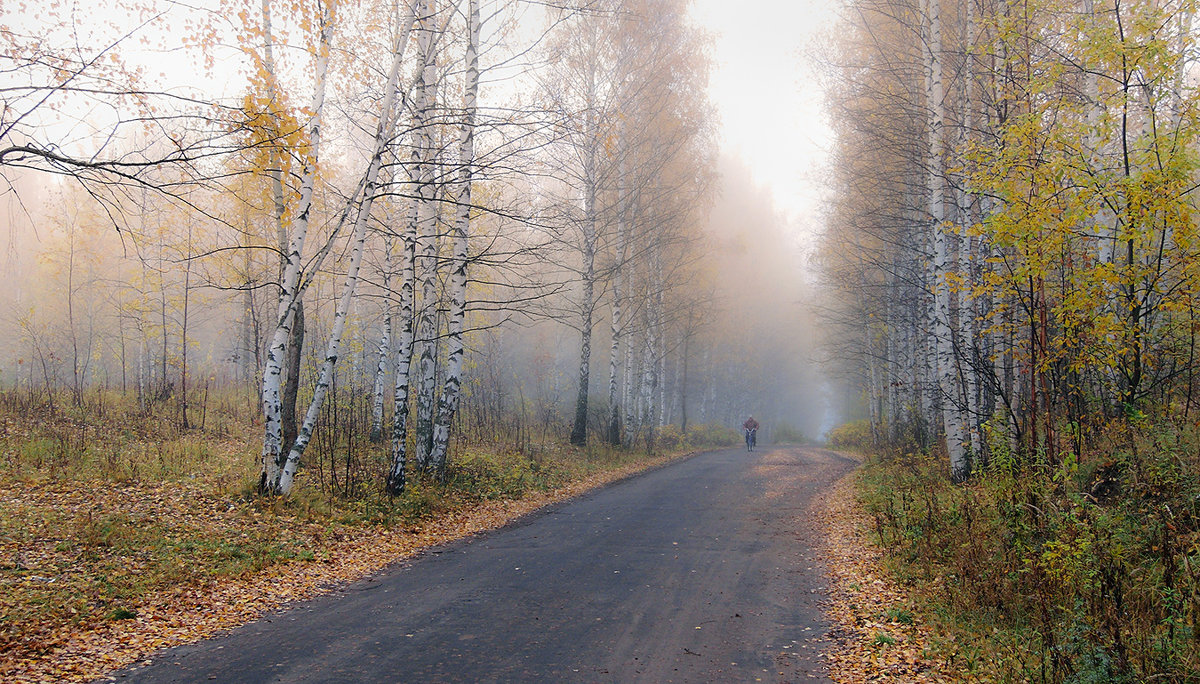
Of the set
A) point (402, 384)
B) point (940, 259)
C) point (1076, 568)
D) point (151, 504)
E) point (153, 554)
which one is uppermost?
point (940, 259)

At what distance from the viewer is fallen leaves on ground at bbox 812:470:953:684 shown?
14.3 feet

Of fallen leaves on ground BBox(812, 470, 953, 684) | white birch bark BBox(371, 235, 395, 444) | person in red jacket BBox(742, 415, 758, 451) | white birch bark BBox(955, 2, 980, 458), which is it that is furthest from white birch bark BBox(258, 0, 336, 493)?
person in red jacket BBox(742, 415, 758, 451)

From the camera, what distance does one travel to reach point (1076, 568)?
4746 millimetres

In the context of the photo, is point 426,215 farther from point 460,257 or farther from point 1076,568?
point 1076,568

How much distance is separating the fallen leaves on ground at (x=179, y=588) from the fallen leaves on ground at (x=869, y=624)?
4772 millimetres

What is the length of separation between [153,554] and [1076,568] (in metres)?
8.26

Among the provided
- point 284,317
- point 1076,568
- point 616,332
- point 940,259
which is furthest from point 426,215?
point 616,332

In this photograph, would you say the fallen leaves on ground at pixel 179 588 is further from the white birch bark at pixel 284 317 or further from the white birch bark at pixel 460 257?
the white birch bark at pixel 460 257

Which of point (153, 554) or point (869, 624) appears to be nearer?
point (869, 624)

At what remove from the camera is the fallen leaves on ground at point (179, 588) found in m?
4.36

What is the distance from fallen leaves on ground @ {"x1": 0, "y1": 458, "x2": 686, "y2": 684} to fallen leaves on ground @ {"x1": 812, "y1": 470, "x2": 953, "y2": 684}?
15.7 feet

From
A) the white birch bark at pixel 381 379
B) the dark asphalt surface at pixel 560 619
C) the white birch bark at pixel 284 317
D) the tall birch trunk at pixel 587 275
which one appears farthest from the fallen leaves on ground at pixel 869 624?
the tall birch trunk at pixel 587 275

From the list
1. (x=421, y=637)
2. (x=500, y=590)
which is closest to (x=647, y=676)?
(x=421, y=637)

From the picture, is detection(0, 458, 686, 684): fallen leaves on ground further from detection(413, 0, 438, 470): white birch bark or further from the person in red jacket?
the person in red jacket
